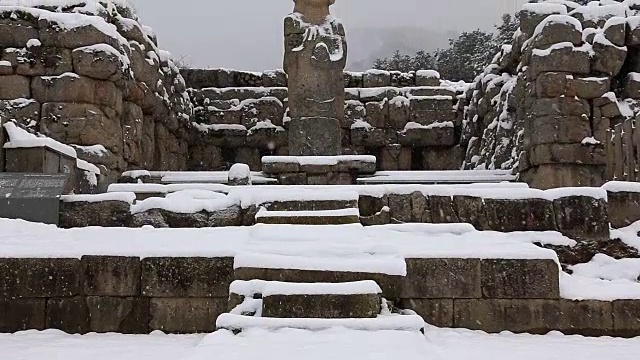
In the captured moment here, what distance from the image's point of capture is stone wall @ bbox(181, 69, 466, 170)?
43.2ft

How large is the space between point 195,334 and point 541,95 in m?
6.72

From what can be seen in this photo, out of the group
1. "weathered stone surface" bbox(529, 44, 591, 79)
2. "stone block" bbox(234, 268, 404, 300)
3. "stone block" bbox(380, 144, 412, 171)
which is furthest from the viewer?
"stone block" bbox(380, 144, 412, 171)

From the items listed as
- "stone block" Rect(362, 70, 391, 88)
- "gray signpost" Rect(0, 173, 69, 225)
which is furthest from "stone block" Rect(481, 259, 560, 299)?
"stone block" Rect(362, 70, 391, 88)

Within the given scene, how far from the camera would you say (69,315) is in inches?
147

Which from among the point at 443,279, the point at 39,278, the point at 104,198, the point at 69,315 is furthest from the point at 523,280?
the point at 104,198

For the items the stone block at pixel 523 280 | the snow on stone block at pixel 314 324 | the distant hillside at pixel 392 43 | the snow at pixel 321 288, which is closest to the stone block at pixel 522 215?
the stone block at pixel 523 280

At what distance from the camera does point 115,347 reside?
325 centimetres

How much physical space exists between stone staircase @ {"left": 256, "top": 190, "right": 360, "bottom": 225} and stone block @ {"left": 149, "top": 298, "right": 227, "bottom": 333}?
87cm

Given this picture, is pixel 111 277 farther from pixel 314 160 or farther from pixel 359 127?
pixel 359 127

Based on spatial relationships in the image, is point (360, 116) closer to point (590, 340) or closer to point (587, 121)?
point (587, 121)

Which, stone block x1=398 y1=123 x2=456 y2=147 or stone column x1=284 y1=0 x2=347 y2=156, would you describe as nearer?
stone column x1=284 y1=0 x2=347 y2=156

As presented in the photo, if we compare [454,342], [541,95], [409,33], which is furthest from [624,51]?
[409,33]

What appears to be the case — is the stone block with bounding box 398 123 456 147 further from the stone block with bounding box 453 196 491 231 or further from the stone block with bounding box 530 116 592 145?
the stone block with bounding box 453 196 491 231

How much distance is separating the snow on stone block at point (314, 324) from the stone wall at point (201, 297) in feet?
2.28
